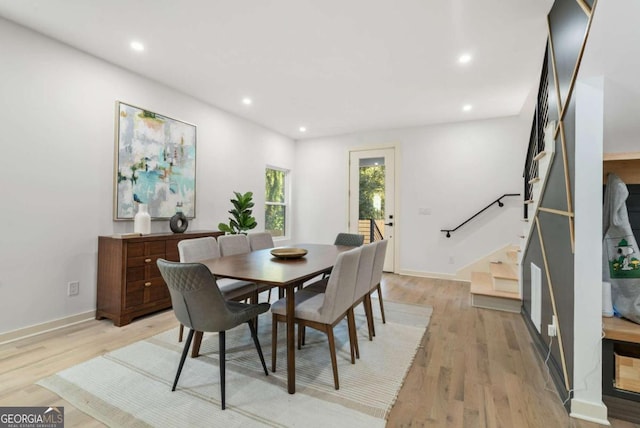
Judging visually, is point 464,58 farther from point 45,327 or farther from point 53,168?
point 45,327

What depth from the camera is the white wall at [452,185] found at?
178 inches

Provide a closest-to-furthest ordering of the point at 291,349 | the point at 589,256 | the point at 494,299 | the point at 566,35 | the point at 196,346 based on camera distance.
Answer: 1. the point at 589,256
2. the point at 291,349
3. the point at 566,35
4. the point at 196,346
5. the point at 494,299

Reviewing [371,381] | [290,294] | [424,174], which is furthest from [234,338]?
[424,174]

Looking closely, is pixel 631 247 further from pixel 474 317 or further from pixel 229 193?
pixel 229 193

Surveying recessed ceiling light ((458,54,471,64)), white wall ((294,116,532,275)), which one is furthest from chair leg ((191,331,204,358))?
white wall ((294,116,532,275))

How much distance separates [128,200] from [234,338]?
6.43 ft

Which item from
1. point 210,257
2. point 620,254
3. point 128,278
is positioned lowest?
point 128,278

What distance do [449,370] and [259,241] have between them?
7.51ft

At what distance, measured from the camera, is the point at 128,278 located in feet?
9.21

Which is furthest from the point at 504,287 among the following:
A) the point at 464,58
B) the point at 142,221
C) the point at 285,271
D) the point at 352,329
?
the point at 142,221

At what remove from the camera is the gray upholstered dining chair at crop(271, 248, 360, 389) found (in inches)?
69.4

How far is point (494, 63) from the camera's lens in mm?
3004

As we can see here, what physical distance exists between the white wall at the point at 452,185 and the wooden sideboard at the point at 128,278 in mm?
3566

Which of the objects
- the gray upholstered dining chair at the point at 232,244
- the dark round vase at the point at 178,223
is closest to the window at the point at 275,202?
the dark round vase at the point at 178,223
